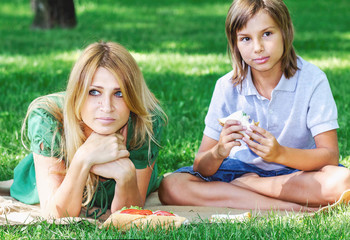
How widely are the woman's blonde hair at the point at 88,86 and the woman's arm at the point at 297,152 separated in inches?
26.4

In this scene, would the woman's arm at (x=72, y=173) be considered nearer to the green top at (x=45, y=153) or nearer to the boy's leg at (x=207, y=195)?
the green top at (x=45, y=153)

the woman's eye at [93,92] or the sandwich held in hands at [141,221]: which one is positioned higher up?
the woman's eye at [93,92]

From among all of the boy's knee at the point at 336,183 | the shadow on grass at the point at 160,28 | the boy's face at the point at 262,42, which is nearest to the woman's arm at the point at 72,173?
the boy's face at the point at 262,42

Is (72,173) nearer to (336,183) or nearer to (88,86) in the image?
(88,86)

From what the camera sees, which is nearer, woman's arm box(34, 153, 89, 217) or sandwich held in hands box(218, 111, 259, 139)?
woman's arm box(34, 153, 89, 217)

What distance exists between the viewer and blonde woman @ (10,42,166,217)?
3098mm

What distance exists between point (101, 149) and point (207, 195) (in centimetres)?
83

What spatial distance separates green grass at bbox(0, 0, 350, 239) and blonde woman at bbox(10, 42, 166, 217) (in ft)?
0.85

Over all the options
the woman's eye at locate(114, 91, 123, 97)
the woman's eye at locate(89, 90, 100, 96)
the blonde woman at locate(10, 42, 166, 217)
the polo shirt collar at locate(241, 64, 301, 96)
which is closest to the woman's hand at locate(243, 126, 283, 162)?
the polo shirt collar at locate(241, 64, 301, 96)

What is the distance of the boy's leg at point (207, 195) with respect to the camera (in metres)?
3.54

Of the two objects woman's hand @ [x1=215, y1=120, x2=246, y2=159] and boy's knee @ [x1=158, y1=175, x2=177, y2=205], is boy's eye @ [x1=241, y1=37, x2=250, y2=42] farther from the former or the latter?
boy's knee @ [x1=158, y1=175, x2=177, y2=205]

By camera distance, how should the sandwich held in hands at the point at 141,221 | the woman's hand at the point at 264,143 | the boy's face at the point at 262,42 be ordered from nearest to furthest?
the sandwich held in hands at the point at 141,221, the woman's hand at the point at 264,143, the boy's face at the point at 262,42

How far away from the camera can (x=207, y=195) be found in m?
3.61

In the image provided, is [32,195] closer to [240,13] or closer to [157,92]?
[240,13]
